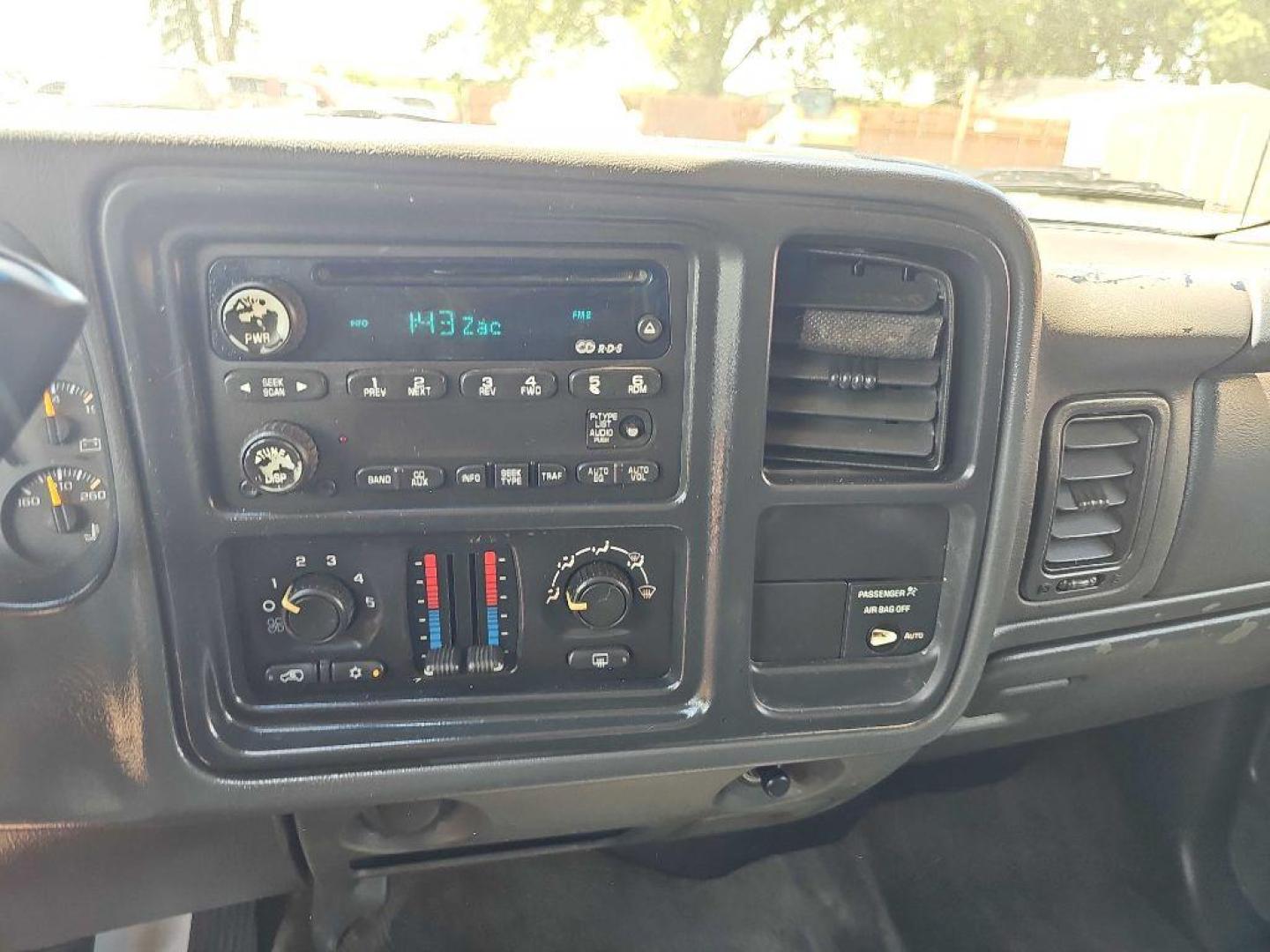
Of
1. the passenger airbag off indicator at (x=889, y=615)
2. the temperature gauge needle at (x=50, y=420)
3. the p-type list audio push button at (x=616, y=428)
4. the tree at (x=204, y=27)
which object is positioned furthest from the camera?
the tree at (x=204, y=27)

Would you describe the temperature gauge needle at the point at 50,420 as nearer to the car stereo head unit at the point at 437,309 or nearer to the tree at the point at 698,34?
the car stereo head unit at the point at 437,309

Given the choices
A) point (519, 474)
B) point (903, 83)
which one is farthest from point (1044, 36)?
point (519, 474)

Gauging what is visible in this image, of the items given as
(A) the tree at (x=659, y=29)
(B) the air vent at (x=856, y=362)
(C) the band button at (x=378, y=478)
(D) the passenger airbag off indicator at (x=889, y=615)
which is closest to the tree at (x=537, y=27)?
(A) the tree at (x=659, y=29)

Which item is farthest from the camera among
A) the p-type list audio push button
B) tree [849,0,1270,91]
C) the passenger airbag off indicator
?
tree [849,0,1270,91]

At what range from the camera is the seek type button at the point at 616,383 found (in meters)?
0.93

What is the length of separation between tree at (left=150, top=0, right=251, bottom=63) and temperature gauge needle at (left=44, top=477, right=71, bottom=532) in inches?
31.0

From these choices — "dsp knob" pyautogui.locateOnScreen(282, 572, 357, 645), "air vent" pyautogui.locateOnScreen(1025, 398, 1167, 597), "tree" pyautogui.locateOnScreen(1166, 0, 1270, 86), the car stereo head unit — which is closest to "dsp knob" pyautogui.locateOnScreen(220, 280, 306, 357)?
the car stereo head unit

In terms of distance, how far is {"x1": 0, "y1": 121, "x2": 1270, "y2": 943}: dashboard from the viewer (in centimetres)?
85

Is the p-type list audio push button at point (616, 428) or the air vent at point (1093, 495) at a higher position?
the p-type list audio push button at point (616, 428)

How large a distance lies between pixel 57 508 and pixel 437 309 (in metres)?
0.38

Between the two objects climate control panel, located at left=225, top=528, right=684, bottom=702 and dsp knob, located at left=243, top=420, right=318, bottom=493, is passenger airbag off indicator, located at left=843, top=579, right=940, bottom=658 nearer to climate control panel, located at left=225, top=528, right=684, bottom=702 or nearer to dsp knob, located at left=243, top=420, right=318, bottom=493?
climate control panel, located at left=225, top=528, right=684, bottom=702

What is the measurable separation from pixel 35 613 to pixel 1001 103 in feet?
5.31

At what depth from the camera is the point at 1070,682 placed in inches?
56.9

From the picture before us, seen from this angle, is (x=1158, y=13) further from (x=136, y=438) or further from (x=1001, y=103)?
(x=136, y=438)
